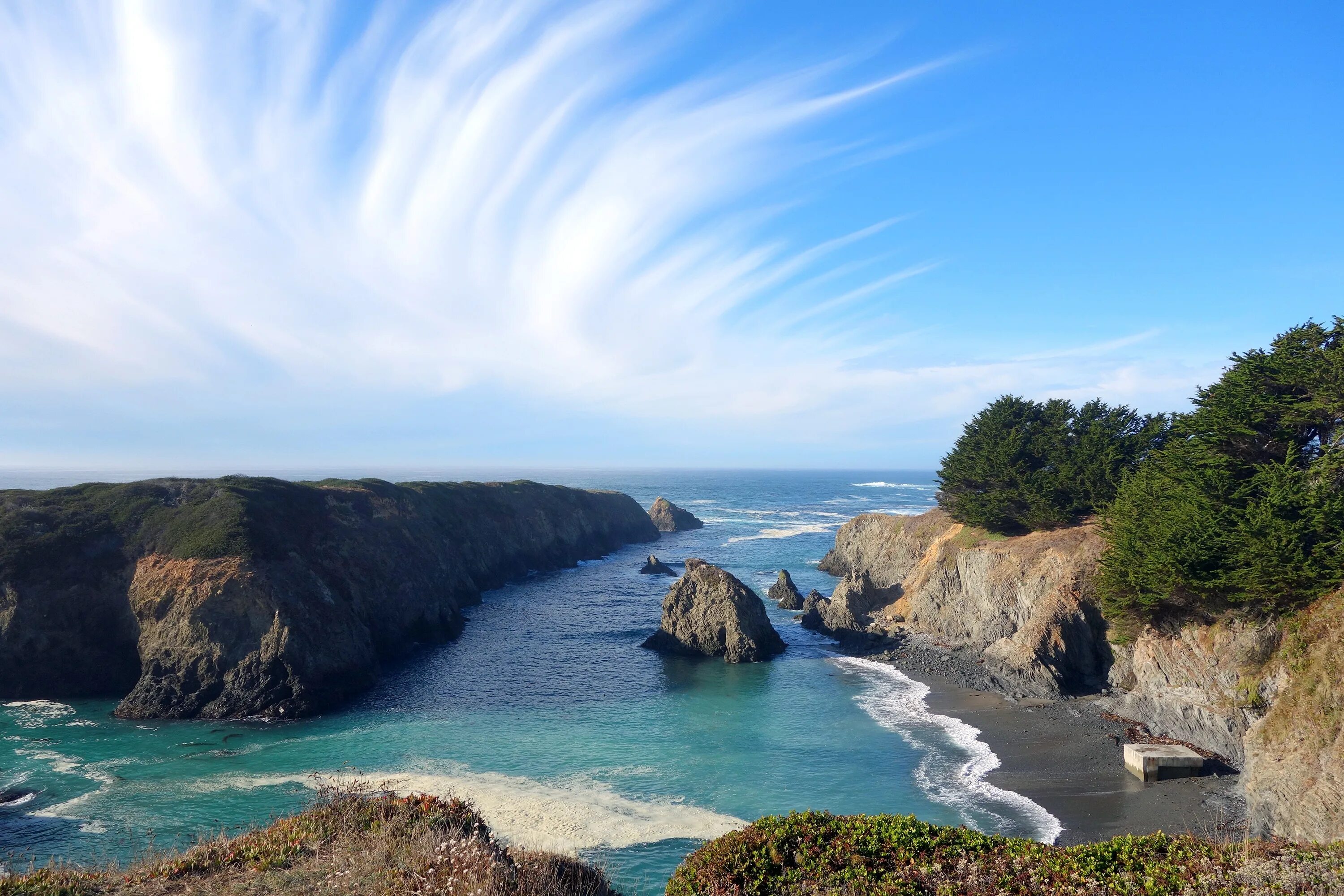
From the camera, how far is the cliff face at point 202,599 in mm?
36688

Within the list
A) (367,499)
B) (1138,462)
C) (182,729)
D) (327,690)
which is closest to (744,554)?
(367,499)

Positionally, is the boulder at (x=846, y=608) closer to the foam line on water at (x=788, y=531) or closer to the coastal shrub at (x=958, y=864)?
the coastal shrub at (x=958, y=864)

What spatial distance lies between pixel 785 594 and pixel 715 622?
17.4m

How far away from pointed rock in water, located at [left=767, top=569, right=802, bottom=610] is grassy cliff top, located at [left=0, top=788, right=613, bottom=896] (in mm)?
46981

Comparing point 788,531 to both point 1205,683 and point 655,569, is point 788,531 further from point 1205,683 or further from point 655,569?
point 1205,683

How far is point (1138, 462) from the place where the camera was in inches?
1671

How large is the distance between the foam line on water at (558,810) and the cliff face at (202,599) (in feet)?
36.5

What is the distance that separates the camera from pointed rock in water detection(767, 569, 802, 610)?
197ft

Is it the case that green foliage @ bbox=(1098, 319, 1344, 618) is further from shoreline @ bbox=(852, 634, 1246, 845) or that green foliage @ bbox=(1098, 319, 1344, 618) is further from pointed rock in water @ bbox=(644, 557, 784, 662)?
pointed rock in water @ bbox=(644, 557, 784, 662)

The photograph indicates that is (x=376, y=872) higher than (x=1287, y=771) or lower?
higher

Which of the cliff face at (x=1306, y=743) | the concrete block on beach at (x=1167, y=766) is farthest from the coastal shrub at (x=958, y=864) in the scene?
the concrete block on beach at (x=1167, y=766)

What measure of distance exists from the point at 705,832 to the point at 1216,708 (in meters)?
20.7

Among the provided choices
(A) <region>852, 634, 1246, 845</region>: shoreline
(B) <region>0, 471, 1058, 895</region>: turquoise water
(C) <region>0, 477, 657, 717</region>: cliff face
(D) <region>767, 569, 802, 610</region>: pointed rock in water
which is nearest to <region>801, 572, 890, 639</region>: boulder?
(D) <region>767, 569, 802, 610</region>: pointed rock in water

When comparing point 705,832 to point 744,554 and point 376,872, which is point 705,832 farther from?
point 744,554
